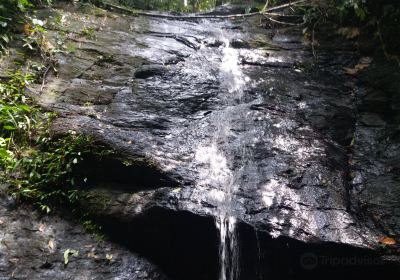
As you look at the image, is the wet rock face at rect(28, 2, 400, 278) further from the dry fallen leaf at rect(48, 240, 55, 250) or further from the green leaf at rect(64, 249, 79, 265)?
the dry fallen leaf at rect(48, 240, 55, 250)

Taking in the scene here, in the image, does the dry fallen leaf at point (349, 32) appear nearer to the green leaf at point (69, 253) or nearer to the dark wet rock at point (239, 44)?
the dark wet rock at point (239, 44)

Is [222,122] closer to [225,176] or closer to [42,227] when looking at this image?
[225,176]

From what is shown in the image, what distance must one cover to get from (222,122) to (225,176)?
120 cm

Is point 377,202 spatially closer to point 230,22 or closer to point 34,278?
point 34,278

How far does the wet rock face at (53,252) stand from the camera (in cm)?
361

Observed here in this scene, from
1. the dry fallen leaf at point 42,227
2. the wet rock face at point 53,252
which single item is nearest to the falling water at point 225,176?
the wet rock face at point 53,252

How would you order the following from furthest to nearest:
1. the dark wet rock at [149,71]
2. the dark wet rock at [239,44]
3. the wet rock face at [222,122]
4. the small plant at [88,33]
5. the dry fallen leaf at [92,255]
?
1. the dark wet rock at [239,44]
2. the small plant at [88,33]
3. the dark wet rock at [149,71]
4. the wet rock face at [222,122]
5. the dry fallen leaf at [92,255]

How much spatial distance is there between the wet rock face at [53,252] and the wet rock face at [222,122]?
415 mm

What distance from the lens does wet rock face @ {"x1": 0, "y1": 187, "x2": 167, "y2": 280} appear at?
3.61m

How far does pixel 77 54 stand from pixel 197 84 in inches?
94.2

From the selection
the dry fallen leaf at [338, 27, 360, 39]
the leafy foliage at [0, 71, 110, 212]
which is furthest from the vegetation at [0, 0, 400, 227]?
the dry fallen leaf at [338, 27, 360, 39]

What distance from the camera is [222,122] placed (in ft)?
18.0

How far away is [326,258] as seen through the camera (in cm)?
370

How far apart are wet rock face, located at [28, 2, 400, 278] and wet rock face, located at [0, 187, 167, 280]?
42 centimetres
